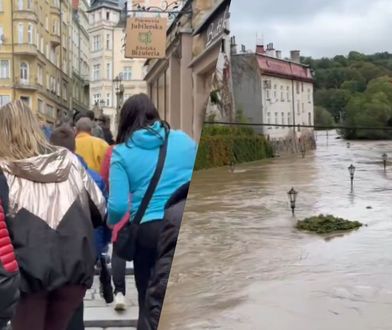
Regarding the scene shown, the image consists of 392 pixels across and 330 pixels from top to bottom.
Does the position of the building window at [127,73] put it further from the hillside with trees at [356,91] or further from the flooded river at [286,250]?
the hillside with trees at [356,91]

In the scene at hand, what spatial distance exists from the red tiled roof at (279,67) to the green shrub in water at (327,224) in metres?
0.43

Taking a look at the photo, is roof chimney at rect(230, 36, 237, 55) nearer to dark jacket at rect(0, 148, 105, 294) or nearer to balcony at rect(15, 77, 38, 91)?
dark jacket at rect(0, 148, 105, 294)

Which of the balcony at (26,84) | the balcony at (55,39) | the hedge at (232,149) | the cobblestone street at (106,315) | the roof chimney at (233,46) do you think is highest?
the balcony at (55,39)

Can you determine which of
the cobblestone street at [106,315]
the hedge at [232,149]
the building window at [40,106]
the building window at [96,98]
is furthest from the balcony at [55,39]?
the hedge at [232,149]

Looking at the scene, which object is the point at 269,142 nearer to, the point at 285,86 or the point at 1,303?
the point at 285,86

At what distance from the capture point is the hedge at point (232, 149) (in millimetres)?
2078

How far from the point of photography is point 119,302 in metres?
5.39

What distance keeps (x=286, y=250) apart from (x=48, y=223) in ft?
3.93

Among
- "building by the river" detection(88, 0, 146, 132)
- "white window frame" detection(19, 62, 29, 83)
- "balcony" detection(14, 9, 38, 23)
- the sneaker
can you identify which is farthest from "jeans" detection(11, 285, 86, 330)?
"building by the river" detection(88, 0, 146, 132)

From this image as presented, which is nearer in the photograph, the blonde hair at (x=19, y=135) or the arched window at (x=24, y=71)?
the blonde hair at (x=19, y=135)

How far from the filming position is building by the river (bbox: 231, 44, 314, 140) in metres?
1.94

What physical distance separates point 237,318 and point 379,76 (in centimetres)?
78

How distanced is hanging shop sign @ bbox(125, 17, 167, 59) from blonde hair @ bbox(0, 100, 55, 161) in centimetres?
797

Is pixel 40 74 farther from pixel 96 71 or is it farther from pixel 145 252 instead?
pixel 145 252
